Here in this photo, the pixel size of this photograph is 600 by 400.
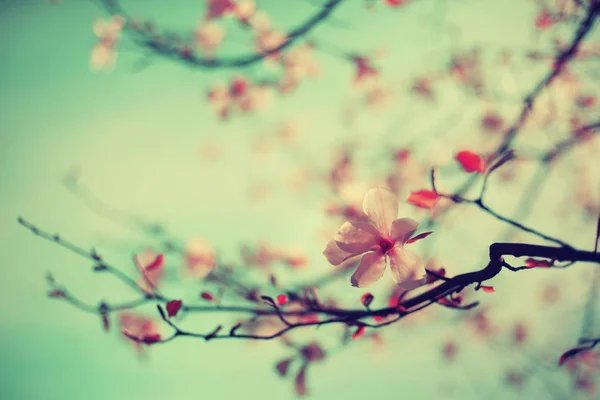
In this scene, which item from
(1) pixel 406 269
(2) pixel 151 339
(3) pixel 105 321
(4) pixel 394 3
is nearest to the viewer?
(1) pixel 406 269

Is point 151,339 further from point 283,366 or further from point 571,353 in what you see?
point 571,353

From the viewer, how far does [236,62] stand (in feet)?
7.44

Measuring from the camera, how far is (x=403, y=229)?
1.00m

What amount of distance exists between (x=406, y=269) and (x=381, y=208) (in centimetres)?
18

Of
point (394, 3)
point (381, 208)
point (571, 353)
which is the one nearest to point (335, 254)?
point (381, 208)

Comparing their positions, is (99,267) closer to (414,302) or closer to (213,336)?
(213,336)

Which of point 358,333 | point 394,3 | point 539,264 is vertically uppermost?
point 394,3

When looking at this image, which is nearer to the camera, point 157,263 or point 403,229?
point 403,229

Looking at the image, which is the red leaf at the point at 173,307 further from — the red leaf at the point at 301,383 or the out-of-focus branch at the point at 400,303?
the red leaf at the point at 301,383

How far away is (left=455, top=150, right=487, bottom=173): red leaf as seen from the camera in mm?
1254

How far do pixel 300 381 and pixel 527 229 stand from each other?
3.50ft

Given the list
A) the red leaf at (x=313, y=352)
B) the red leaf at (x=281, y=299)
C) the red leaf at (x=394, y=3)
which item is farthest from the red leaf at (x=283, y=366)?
the red leaf at (x=394, y=3)

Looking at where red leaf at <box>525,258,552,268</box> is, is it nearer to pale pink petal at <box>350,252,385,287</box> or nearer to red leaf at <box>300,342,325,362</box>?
pale pink petal at <box>350,252,385,287</box>

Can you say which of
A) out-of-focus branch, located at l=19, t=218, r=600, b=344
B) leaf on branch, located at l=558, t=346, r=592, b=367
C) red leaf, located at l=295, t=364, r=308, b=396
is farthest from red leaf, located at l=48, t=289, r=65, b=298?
leaf on branch, located at l=558, t=346, r=592, b=367
